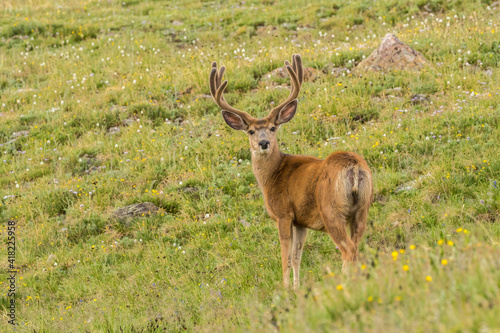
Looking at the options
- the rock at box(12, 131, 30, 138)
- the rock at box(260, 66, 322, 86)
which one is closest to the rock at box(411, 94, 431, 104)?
the rock at box(260, 66, 322, 86)

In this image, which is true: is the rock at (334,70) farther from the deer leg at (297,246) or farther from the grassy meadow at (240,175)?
the deer leg at (297,246)

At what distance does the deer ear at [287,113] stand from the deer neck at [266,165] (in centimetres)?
50

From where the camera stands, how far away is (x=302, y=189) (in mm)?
6129

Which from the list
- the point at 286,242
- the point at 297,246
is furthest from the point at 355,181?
the point at 297,246

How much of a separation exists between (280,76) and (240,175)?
3827 millimetres

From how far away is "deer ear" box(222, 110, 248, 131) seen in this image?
7504 millimetres

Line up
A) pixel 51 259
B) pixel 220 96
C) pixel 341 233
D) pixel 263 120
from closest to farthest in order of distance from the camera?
pixel 341 233
pixel 263 120
pixel 220 96
pixel 51 259

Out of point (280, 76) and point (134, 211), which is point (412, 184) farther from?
point (280, 76)

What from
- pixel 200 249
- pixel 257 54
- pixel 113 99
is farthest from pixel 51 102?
pixel 200 249

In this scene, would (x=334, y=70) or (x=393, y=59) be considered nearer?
(x=393, y=59)

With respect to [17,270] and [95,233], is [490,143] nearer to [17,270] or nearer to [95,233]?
[95,233]

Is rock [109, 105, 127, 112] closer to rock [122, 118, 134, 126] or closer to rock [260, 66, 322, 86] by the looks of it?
rock [122, 118, 134, 126]

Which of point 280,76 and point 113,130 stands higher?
point 280,76

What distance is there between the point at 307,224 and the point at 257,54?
8542mm
